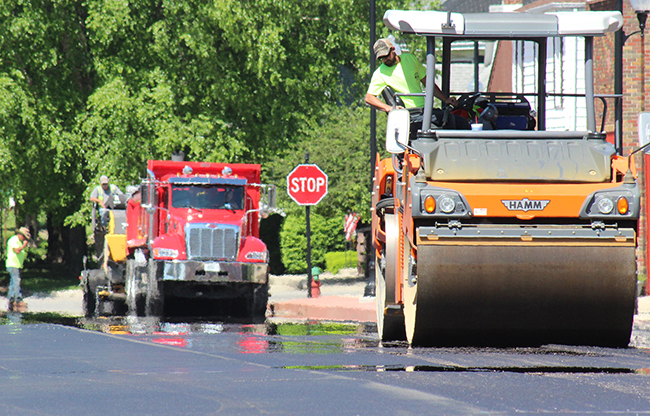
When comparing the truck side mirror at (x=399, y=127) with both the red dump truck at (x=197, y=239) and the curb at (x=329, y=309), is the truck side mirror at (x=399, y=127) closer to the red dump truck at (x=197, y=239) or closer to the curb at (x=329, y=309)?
the curb at (x=329, y=309)

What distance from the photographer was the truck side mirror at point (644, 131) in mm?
8859

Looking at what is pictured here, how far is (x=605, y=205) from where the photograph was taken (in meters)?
8.34

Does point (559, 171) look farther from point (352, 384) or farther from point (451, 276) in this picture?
point (352, 384)

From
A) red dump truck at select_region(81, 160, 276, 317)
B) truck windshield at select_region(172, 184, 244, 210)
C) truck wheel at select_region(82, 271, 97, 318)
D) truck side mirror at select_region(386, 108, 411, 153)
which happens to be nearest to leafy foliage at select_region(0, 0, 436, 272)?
truck wheel at select_region(82, 271, 97, 318)

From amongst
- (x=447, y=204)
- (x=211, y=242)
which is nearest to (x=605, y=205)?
(x=447, y=204)

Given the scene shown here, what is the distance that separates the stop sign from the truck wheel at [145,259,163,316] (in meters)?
5.02

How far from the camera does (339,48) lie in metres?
30.5

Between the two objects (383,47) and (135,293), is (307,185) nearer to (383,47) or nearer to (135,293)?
(135,293)

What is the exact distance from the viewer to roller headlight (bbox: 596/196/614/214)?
834 centimetres

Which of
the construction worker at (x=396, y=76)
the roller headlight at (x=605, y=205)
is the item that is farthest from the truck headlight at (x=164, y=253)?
the roller headlight at (x=605, y=205)

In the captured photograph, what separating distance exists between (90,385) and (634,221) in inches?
175

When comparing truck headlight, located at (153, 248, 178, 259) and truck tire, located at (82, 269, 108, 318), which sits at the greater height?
truck headlight, located at (153, 248, 178, 259)

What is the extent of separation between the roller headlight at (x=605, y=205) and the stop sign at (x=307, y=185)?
44.2ft

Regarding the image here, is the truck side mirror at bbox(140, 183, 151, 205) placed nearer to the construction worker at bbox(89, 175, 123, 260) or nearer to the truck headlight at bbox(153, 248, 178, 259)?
the truck headlight at bbox(153, 248, 178, 259)
